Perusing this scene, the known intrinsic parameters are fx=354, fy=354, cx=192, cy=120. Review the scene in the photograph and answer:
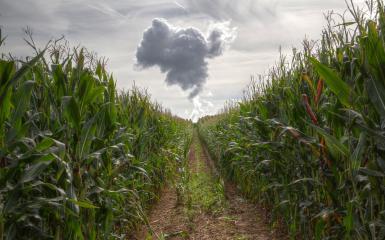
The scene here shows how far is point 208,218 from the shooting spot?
671cm

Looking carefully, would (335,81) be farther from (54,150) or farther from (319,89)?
(54,150)

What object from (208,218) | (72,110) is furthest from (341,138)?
(208,218)

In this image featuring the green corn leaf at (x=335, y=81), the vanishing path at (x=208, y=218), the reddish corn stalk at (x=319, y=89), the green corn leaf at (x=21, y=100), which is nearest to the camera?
the green corn leaf at (x=21, y=100)

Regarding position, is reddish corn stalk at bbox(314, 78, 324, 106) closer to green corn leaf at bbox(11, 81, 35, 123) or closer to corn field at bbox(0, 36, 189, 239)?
corn field at bbox(0, 36, 189, 239)

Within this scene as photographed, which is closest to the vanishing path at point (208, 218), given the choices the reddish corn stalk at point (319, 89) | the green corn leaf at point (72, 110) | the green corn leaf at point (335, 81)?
the green corn leaf at point (72, 110)

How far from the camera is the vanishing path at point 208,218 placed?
5738 millimetres

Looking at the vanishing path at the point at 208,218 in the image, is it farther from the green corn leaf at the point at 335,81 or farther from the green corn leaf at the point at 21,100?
the green corn leaf at the point at 335,81

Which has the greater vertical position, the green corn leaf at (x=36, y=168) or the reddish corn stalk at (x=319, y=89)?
the reddish corn stalk at (x=319, y=89)

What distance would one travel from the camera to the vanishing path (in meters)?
5.74

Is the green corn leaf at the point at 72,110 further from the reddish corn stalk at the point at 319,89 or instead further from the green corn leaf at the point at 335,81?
the reddish corn stalk at the point at 319,89

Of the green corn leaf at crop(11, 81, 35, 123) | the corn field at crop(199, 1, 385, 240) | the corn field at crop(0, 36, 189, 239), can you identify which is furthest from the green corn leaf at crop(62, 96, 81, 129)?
the corn field at crop(199, 1, 385, 240)

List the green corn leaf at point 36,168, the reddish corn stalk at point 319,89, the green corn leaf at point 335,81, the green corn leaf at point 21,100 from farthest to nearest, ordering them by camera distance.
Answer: the reddish corn stalk at point 319,89, the green corn leaf at point 335,81, the green corn leaf at point 21,100, the green corn leaf at point 36,168

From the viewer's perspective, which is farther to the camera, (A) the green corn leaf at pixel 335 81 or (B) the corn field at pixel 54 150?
(A) the green corn leaf at pixel 335 81

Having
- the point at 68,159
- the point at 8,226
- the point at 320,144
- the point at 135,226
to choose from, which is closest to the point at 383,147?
the point at 320,144
